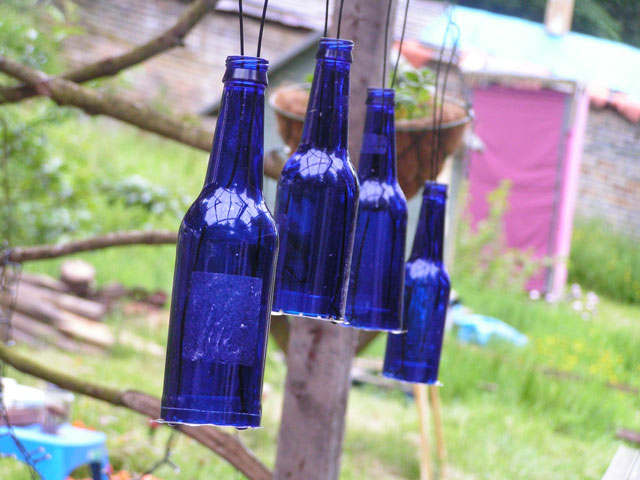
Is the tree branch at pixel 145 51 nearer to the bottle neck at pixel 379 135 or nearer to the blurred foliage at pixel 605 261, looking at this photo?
the bottle neck at pixel 379 135

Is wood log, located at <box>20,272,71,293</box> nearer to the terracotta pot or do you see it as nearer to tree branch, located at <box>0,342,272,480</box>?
tree branch, located at <box>0,342,272,480</box>

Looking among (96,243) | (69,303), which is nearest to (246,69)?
(96,243)

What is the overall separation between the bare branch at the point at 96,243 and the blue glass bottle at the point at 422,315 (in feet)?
3.48

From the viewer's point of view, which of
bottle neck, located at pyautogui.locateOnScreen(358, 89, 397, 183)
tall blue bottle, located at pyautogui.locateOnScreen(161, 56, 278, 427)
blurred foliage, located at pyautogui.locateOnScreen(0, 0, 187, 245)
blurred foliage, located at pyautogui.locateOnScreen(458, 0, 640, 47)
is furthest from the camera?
blurred foliage, located at pyautogui.locateOnScreen(0, 0, 187, 245)

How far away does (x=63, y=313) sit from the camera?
5.85m

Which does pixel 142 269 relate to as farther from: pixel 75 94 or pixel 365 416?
pixel 75 94

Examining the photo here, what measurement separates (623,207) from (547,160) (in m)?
1.05

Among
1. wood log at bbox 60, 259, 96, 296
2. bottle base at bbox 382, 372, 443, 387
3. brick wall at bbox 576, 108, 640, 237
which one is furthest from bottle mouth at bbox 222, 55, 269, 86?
brick wall at bbox 576, 108, 640, 237

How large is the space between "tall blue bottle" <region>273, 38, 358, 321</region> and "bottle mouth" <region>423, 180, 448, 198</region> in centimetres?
34

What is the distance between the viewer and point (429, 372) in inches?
55.8

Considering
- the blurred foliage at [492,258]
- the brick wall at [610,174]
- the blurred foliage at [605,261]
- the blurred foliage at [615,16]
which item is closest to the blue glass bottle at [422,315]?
the blurred foliage at [615,16]

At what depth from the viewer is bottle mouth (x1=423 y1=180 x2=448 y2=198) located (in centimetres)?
135

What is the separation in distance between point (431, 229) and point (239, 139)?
555 mm

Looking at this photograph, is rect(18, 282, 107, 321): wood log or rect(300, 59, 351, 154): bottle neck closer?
rect(300, 59, 351, 154): bottle neck
